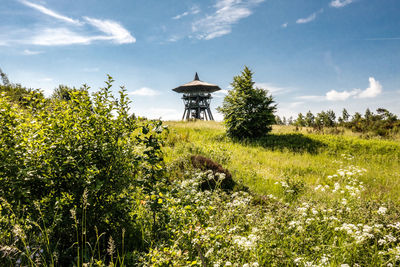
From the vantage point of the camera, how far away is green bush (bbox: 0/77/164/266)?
97.4 inches

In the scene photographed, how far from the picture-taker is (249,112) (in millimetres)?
13750

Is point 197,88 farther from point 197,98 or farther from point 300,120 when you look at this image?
point 300,120

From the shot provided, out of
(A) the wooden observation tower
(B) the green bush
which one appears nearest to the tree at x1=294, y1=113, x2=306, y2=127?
(A) the wooden observation tower

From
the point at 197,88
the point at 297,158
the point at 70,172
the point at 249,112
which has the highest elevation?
the point at 197,88

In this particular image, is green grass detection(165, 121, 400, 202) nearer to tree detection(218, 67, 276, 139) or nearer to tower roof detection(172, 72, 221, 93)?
tree detection(218, 67, 276, 139)

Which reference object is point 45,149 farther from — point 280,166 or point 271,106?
point 271,106

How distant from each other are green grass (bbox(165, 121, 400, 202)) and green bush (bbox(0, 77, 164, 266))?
299 cm

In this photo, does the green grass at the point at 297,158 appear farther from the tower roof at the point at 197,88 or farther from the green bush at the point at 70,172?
the tower roof at the point at 197,88

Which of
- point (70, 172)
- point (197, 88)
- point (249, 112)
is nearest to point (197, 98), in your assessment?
point (197, 88)

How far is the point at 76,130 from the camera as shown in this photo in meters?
2.70

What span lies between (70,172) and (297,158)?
918 centimetres

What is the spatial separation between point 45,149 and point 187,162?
421cm

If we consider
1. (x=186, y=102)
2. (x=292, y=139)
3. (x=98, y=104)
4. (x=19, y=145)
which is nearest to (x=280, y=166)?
(x=292, y=139)

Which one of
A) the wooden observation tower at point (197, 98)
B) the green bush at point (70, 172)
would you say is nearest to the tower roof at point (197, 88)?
the wooden observation tower at point (197, 98)
